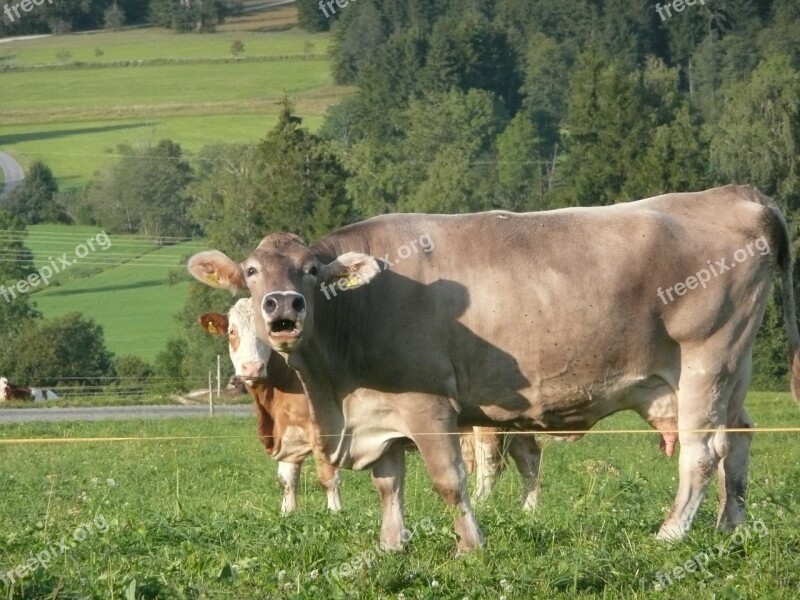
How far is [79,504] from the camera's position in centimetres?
1227

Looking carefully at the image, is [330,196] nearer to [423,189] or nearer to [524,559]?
[423,189]

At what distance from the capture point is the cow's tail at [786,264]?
9891mm

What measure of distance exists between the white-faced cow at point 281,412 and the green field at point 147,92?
283ft

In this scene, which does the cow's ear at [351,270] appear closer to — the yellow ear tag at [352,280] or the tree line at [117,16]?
the yellow ear tag at [352,280]

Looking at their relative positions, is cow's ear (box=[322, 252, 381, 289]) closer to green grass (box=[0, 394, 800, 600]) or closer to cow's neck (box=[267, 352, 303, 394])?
green grass (box=[0, 394, 800, 600])

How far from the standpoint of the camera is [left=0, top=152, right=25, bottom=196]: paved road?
91812 millimetres

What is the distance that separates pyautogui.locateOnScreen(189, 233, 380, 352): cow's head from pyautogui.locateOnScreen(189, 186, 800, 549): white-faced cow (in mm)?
15

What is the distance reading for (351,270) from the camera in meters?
8.90

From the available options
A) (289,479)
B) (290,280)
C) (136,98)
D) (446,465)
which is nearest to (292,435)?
(289,479)

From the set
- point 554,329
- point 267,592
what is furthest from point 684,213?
point 267,592

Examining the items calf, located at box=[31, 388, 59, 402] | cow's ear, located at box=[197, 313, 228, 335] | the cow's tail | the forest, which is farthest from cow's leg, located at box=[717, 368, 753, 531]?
calf, located at box=[31, 388, 59, 402]

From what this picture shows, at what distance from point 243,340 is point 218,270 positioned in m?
3.57

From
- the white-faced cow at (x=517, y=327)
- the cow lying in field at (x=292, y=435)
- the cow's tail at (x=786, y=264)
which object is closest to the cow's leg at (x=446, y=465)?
the white-faced cow at (x=517, y=327)

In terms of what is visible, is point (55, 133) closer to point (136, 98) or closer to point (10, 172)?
point (136, 98)
